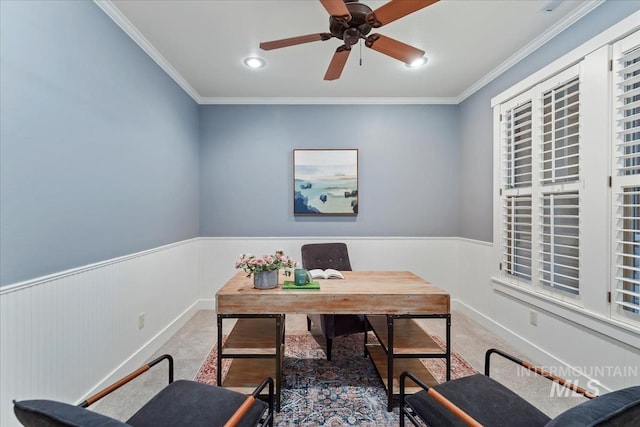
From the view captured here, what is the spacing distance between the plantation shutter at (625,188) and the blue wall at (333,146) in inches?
79.6

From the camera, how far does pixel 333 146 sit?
3.85 m

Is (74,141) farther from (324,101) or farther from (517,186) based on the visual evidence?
(517,186)

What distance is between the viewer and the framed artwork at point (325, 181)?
3.80 m

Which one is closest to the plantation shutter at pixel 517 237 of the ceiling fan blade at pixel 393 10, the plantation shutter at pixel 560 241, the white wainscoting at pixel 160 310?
the plantation shutter at pixel 560 241

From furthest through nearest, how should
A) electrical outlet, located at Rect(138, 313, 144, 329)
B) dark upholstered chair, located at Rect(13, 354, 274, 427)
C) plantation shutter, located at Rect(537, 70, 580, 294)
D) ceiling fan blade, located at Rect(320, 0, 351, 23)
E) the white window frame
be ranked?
electrical outlet, located at Rect(138, 313, 144, 329) < plantation shutter, located at Rect(537, 70, 580, 294) < the white window frame < ceiling fan blade, located at Rect(320, 0, 351, 23) < dark upholstered chair, located at Rect(13, 354, 274, 427)

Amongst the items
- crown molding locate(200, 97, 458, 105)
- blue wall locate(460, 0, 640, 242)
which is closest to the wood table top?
blue wall locate(460, 0, 640, 242)

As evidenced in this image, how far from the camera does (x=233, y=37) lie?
96.4 inches

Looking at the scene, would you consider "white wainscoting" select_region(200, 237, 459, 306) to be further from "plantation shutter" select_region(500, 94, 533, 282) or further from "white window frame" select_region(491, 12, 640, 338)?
"white window frame" select_region(491, 12, 640, 338)

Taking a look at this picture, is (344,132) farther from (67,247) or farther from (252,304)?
(67,247)

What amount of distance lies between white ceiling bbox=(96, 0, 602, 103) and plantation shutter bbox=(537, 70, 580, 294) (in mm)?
580

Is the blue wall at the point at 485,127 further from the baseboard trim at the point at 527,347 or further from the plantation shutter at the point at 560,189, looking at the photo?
the baseboard trim at the point at 527,347

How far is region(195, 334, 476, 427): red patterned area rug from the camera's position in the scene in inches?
72.3

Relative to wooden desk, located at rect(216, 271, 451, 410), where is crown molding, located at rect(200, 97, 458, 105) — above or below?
above

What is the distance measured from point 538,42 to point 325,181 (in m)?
2.48
